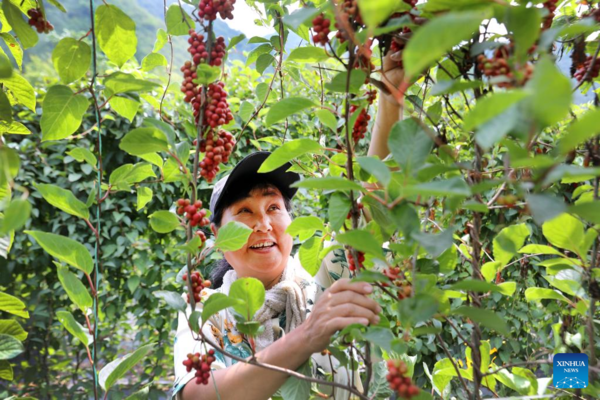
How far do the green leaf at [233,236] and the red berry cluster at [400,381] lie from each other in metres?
0.27

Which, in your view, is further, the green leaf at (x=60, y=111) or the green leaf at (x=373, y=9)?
the green leaf at (x=60, y=111)

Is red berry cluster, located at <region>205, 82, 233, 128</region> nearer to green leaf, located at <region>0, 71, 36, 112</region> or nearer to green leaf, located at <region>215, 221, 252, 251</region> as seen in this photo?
green leaf, located at <region>215, 221, 252, 251</region>

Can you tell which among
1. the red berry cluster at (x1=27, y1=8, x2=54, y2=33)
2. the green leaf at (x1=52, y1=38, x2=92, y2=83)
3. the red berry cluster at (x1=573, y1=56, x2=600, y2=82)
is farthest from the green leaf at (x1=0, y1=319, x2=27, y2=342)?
the red berry cluster at (x1=573, y1=56, x2=600, y2=82)

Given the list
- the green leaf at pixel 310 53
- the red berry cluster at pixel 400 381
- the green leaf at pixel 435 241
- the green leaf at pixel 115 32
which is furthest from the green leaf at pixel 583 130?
the green leaf at pixel 115 32

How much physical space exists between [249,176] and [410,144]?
118cm

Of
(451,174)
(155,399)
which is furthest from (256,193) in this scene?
(155,399)

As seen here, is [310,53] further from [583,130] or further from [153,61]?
[583,130]

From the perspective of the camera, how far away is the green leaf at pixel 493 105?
33 centimetres

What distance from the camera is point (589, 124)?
0.34 meters

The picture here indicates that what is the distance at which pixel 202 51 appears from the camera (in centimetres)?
75

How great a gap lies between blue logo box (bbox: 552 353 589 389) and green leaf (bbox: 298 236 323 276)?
45cm

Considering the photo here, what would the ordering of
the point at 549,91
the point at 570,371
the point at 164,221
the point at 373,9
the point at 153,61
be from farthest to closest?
the point at 153,61 < the point at 570,371 < the point at 164,221 < the point at 373,9 < the point at 549,91

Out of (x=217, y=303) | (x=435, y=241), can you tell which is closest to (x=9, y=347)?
(x=217, y=303)

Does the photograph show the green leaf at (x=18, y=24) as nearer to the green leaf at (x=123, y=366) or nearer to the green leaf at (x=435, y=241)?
the green leaf at (x=123, y=366)
